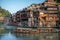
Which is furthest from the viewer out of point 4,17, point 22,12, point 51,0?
point 4,17

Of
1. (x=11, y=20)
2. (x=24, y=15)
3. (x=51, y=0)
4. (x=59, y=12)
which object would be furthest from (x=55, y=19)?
(x=11, y=20)

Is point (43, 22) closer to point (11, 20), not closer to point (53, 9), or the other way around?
point (53, 9)

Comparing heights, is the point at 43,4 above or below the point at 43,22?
above

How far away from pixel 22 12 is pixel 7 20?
14.7 feet

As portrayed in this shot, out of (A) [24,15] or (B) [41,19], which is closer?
(B) [41,19]

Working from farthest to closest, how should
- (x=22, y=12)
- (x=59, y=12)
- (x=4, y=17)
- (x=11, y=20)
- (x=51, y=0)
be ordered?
(x=4, y=17) → (x=11, y=20) → (x=22, y=12) → (x=51, y=0) → (x=59, y=12)

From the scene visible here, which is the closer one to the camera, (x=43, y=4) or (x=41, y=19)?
(x=41, y=19)

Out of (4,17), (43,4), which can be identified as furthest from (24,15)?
(4,17)

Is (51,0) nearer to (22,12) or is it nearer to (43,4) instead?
(43,4)

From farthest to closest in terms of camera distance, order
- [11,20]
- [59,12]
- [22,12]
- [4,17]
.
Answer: [4,17]
[11,20]
[22,12]
[59,12]

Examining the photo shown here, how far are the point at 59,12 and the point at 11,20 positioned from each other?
8303 millimetres

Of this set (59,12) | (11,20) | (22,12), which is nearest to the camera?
(59,12)

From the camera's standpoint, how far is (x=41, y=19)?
808 inches

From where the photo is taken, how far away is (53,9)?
20.3m
